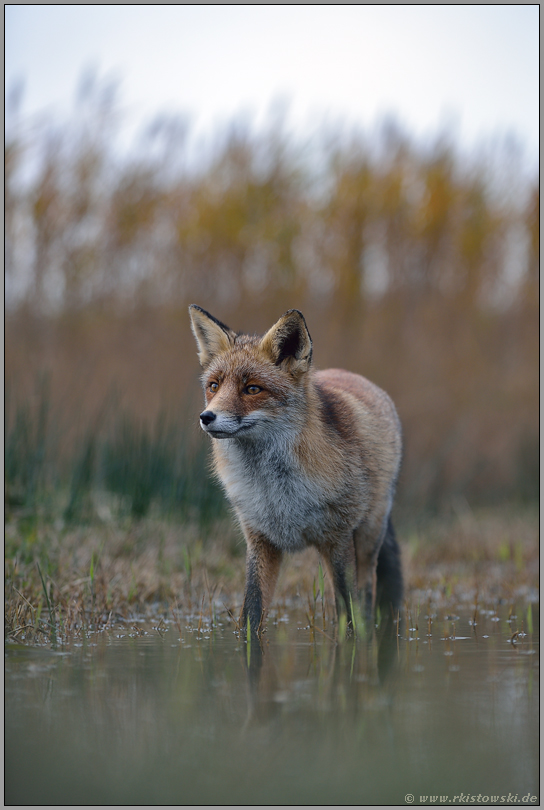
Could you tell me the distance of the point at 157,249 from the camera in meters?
10.9

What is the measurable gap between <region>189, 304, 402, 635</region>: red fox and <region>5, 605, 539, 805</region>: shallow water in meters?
0.54

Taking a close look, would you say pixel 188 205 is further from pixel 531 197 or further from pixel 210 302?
pixel 531 197

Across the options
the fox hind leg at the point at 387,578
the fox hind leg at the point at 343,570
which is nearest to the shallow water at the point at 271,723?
the fox hind leg at the point at 343,570

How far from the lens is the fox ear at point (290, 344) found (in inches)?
157

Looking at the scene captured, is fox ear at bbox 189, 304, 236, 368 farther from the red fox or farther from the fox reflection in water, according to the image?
the fox reflection in water

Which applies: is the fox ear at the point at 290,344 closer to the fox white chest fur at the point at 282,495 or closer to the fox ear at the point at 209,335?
the fox ear at the point at 209,335

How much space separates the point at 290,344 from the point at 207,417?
2.66ft

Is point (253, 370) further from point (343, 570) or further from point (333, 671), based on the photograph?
point (333, 671)

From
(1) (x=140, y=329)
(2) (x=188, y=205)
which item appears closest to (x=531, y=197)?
(2) (x=188, y=205)

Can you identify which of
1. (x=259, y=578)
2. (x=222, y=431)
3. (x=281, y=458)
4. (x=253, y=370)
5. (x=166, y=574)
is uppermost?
(x=253, y=370)

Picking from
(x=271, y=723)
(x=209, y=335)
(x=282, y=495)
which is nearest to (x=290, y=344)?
(x=209, y=335)

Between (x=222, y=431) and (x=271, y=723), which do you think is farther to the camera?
(x=222, y=431)

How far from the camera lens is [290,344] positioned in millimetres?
4074

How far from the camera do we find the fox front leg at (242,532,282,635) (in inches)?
157
